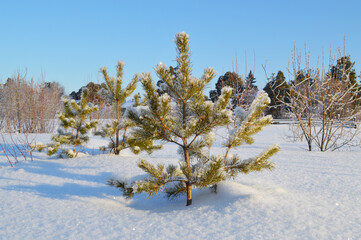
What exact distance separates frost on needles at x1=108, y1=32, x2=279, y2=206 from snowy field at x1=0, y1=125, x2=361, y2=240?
298 millimetres

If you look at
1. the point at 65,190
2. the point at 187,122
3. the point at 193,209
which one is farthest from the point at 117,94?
the point at 193,209

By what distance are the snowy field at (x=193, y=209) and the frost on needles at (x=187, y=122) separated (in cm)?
30

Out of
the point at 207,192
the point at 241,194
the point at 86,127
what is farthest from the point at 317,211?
the point at 86,127

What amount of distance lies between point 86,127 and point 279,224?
17.1ft

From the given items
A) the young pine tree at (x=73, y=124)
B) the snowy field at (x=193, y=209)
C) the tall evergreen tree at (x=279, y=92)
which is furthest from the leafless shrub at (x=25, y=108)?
the tall evergreen tree at (x=279, y=92)

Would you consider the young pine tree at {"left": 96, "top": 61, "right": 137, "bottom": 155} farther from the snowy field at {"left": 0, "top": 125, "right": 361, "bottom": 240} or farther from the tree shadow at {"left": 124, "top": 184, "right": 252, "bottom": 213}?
the tree shadow at {"left": 124, "top": 184, "right": 252, "bottom": 213}

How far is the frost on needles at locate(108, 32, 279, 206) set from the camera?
278 centimetres

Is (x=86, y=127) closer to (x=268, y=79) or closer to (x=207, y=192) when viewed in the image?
(x=207, y=192)

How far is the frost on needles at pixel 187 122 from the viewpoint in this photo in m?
2.78

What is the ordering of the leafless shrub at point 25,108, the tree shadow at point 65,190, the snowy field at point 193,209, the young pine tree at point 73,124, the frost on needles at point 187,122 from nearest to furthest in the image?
1. the snowy field at point 193,209
2. the frost on needles at point 187,122
3. the tree shadow at point 65,190
4. the young pine tree at point 73,124
5. the leafless shrub at point 25,108

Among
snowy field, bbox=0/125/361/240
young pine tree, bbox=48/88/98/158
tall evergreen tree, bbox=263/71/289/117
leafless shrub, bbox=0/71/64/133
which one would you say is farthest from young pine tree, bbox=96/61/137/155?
leafless shrub, bbox=0/71/64/133

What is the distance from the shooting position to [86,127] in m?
6.34

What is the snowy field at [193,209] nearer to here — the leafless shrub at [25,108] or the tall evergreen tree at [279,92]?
the tall evergreen tree at [279,92]

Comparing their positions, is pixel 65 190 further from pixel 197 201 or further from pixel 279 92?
pixel 279 92
